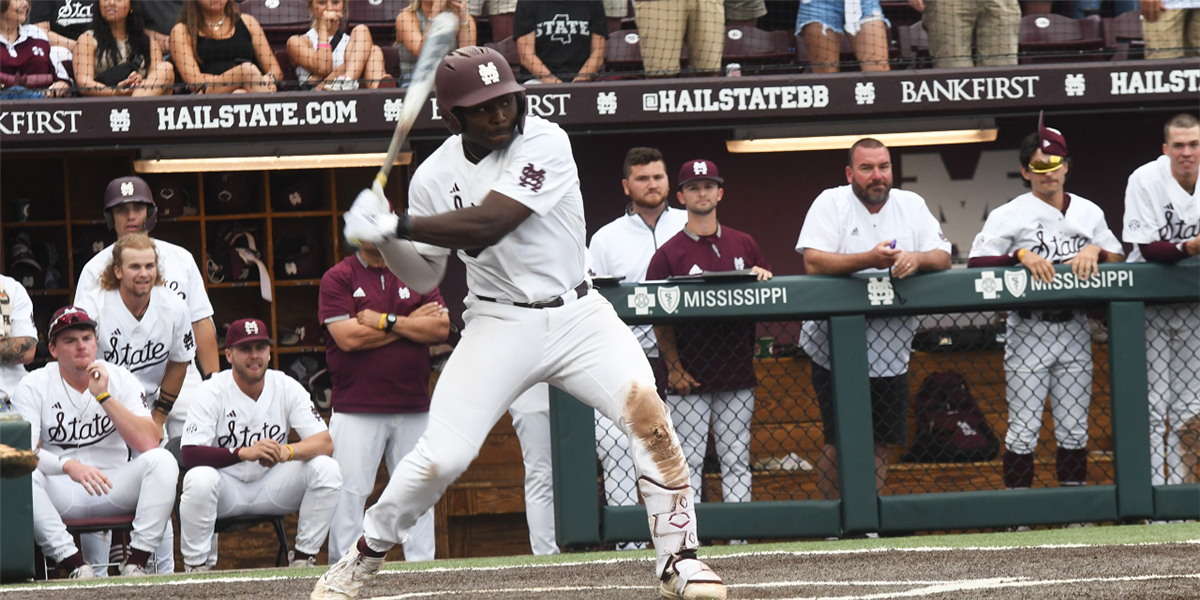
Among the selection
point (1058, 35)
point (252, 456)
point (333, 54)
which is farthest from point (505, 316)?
point (1058, 35)

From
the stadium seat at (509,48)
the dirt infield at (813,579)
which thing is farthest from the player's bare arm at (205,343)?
the stadium seat at (509,48)

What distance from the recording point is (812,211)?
605cm

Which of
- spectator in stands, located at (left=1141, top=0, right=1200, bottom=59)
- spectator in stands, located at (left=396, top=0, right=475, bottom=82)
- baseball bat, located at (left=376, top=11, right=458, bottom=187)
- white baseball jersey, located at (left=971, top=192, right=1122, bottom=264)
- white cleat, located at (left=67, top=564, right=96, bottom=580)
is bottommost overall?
white cleat, located at (left=67, top=564, right=96, bottom=580)

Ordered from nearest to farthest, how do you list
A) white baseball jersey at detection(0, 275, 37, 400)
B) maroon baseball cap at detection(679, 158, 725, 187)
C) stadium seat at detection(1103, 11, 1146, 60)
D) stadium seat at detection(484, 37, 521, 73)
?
maroon baseball cap at detection(679, 158, 725, 187)
white baseball jersey at detection(0, 275, 37, 400)
stadium seat at detection(484, 37, 521, 73)
stadium seat at detection(1103, 11, 1146, 60)

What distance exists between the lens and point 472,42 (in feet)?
28.4

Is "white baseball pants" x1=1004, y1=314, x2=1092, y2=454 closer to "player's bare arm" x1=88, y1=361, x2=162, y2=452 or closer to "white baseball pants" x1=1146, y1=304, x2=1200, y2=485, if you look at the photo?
"white baseball pants" x1=1146, y1=304, x2=1200, y2=485

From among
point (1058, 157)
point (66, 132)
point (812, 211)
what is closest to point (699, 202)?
point (812, 211)

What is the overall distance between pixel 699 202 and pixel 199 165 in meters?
3.99

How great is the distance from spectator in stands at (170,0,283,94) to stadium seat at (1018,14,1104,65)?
5.07 metres

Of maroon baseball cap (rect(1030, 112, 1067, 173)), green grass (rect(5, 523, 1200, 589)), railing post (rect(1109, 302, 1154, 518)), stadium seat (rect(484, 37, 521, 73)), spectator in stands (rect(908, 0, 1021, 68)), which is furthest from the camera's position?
stadium seat (rect(484, 37, 521, 73))

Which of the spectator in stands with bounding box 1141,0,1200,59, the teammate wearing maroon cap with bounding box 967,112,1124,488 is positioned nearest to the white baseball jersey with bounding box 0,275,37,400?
the teammate wearing maroon cap with bounding box 967,112,1124,488

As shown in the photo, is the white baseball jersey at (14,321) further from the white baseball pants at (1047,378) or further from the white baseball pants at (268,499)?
the white baseball pants at (1047,378)

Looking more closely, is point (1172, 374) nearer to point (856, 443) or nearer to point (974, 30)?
point (856, 443)

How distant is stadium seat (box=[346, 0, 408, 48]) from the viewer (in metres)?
9.25
